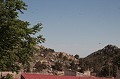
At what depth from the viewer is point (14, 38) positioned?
90.1ft

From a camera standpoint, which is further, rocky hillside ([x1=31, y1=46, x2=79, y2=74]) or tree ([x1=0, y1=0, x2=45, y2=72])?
rocky hillside ([x1=31, y1=46, x2=79, y2=74])

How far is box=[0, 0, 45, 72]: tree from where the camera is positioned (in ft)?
87.5

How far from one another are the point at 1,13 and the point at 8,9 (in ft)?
3.56

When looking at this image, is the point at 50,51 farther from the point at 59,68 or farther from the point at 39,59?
the point at 59,68

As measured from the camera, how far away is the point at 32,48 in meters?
28.6

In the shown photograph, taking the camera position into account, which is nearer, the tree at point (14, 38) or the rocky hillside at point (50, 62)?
the tree at point (14, 38)

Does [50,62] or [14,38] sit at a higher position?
[50,62]

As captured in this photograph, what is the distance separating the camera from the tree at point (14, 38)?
26656 mm

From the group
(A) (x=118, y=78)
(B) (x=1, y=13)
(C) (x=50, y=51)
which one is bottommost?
(A) (x=118, y=78)

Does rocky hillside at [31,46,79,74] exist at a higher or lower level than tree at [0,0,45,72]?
higher

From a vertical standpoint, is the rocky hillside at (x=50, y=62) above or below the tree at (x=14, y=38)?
above

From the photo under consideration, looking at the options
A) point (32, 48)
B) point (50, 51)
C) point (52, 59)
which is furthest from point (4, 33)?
point (50, 51)

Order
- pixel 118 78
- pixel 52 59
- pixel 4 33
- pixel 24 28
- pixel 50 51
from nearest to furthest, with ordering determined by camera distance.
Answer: pixel 4 33 < pixel 24 28 < pixel 118 78 < pixel 52 59 < pixel 50 51

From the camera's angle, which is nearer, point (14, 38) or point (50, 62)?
point (14, 38)
